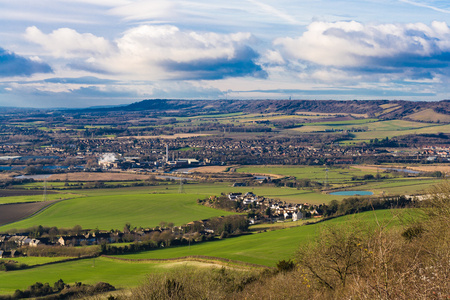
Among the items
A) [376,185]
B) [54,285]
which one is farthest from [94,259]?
[376,185]

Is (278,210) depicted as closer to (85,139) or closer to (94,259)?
(94,259)

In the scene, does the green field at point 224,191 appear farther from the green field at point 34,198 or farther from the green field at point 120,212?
the green field at point 120,212

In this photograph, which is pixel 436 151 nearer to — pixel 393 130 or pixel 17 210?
pixel 393 130

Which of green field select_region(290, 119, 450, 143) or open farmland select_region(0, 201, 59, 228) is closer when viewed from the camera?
open farmland select_region(0, 201, 59, 228)

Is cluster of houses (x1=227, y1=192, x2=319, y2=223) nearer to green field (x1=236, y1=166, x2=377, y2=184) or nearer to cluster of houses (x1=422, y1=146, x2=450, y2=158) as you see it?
green field (x1=236, y1=166, x2=377, y2=184)

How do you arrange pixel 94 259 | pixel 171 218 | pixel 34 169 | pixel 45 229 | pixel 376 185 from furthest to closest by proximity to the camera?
pixel 34 169, pixel 376 185, pixel 171 218, pixel 45 229, pixel 94 259

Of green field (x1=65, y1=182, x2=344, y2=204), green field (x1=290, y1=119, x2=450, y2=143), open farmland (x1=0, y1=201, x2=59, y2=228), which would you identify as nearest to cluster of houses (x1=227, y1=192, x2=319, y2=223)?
green field (x1=65, y1=182, x2=344, y2=204)

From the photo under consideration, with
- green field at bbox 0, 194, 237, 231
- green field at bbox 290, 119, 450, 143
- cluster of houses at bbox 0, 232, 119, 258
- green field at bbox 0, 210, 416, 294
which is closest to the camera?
green field at bbox 0, 210, 416, 294
